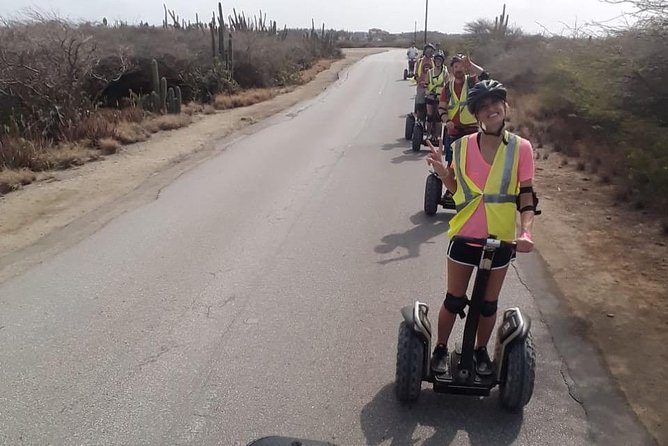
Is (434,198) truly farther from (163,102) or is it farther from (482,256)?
(163,102)

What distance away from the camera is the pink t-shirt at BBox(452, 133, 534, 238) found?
11.1 feet

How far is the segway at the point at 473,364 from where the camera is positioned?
3.53 meters

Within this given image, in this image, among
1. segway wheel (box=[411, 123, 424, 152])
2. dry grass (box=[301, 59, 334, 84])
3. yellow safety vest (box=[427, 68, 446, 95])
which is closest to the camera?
yellow safety vest (box=[427, 68, 446, 95])

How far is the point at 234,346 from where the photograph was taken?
461 centimetres

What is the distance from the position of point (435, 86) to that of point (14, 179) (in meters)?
7.95

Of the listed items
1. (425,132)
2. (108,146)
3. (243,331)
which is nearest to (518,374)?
(243,331)

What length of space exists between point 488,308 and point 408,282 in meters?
2.21

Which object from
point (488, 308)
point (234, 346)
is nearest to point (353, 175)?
point (234, 346)

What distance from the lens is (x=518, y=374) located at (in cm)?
351

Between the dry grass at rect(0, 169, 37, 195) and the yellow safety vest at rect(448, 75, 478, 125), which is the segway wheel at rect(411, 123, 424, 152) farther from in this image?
the dry grass at rect(0, 169, 37, 195)

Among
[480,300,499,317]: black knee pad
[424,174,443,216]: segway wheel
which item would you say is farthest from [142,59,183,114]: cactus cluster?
[480,300,499,317]: black knee pad

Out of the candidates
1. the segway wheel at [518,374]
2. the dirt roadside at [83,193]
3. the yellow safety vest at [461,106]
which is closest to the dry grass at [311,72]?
the dirt roadside at [83,193]

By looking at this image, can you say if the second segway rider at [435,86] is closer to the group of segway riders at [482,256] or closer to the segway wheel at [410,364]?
the group of segway riders at [482,256]

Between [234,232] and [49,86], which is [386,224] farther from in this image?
[49,86]
